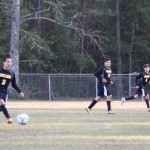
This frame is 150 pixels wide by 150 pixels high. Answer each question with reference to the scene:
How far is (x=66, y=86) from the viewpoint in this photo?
38.5 meters

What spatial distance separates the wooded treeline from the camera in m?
43.6

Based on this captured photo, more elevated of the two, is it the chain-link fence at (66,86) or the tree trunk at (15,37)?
the tree trunk at (15,37)

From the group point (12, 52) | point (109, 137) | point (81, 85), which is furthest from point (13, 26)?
point (109, 137)

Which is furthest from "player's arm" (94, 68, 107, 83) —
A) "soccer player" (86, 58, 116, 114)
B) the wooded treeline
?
the wooded treeline

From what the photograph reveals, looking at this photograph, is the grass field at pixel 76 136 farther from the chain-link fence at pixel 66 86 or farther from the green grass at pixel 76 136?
the chain-link fence at pixel 66 86

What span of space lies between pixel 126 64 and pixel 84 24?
17.6 feet

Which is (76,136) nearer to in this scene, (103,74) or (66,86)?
(103,74)

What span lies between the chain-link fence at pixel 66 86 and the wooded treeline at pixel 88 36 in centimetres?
458

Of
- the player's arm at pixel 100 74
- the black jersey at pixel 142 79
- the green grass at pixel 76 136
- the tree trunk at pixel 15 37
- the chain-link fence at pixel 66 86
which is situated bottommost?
the chain-link fence at pixel 66 86

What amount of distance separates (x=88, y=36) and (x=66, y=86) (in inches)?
295

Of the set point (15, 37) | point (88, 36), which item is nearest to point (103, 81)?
point (15, 37)

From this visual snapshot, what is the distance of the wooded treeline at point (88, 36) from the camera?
43.6 meters

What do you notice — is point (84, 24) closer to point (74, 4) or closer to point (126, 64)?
point (74, 4)

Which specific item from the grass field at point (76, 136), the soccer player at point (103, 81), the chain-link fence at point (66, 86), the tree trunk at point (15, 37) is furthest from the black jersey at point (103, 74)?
the tree trunk at point (15, 37)
